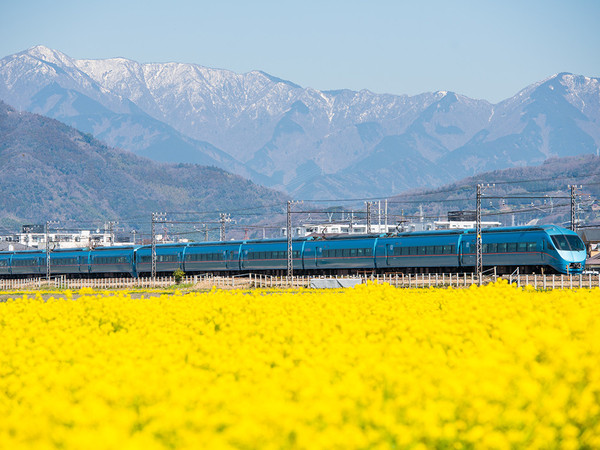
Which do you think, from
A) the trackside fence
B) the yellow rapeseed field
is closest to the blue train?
the trackside fence

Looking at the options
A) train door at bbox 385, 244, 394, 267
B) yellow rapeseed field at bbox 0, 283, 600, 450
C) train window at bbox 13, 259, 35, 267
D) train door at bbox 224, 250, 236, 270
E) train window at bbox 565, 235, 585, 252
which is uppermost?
yellow rapeseed field at bbox 0, 283, 600, 450

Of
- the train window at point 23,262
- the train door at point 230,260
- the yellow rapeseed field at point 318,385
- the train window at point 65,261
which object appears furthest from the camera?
the train window at point 23,262

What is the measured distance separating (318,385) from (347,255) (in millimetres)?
57735

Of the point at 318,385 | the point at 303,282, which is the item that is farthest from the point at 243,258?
the point at 318,385

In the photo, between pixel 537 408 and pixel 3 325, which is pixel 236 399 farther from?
pixel 3 325

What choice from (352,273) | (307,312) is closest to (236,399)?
(307,312)

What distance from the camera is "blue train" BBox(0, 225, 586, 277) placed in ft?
178

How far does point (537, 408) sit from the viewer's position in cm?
861

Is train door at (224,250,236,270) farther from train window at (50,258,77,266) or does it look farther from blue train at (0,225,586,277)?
train window at (50,258,77,266)

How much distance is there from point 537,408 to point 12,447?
4994 millimetres

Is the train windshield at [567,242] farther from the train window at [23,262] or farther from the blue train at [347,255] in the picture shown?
the train window at [23,262]

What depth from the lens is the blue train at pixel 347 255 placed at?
54.2 metres

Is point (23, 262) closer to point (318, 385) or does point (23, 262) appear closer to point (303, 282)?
point (303, 282)

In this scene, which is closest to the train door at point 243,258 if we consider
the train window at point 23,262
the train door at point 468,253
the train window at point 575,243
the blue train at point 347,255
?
the blue train at point 347,255
